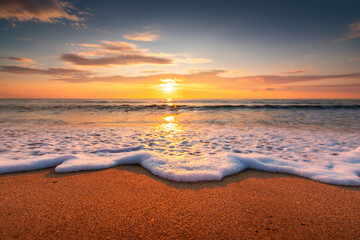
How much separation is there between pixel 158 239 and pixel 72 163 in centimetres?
242

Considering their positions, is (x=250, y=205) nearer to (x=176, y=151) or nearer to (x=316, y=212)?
(x=316, y=212)

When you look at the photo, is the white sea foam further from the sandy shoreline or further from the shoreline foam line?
the sandy shoreline

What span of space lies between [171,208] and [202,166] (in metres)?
1.22

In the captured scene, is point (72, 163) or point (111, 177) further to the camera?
point (72, 163)

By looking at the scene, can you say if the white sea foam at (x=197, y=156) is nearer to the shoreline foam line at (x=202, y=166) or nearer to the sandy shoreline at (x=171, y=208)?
the shoreline foam line at (x=202, y=166)

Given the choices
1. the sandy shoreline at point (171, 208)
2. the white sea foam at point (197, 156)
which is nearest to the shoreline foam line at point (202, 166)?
the white sea foam at point (197, 156)

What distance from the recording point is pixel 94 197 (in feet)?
7.21

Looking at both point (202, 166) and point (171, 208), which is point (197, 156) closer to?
point (202, 166)

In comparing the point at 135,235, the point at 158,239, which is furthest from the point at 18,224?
the point at 158,239

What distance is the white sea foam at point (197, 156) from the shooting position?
295 centimetres

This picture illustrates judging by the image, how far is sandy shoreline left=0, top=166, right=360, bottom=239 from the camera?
163cm

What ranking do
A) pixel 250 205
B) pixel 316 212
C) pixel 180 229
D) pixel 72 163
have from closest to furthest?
pixel 180 229, pixel 316 212, pixel 250 205, pixel 72 163

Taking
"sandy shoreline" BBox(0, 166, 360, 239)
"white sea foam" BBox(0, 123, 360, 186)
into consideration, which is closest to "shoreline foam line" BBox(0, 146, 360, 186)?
"white sea foam" BBox(0, 123, 360, 186)

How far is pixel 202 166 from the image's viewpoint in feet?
10.2
